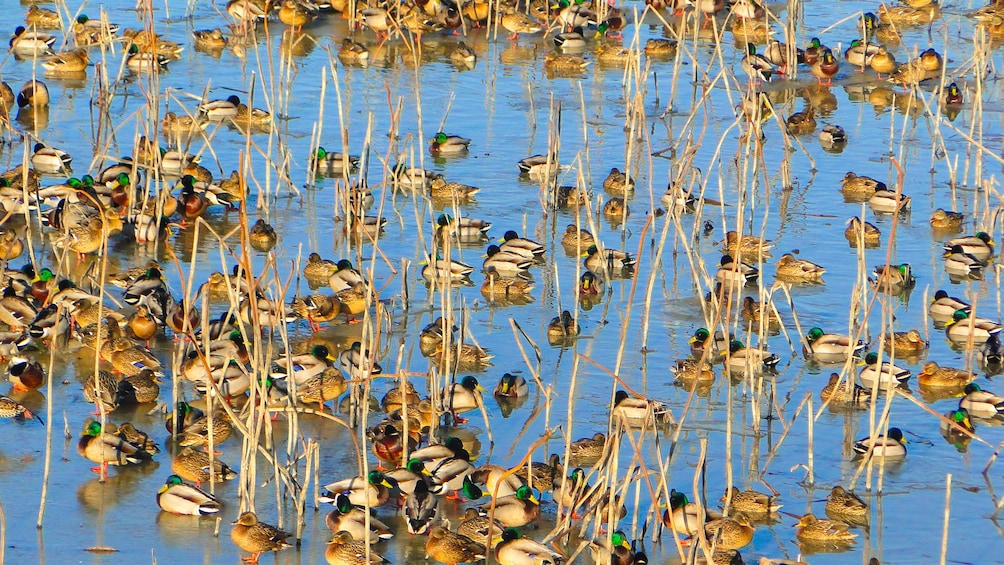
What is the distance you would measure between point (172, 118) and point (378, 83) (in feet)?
14.0

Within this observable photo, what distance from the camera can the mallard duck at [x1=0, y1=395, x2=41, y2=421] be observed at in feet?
39.3

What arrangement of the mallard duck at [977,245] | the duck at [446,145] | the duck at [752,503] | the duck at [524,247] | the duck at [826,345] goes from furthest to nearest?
the duck at [446,145]
the mallard duck at [977,245]
the duck at [524,247]
the duck at [826,345]
the duck at [752,503]

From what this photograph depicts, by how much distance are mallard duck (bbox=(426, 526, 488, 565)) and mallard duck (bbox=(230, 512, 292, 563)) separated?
3.27ft

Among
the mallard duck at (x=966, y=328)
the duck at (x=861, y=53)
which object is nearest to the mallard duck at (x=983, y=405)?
the mallard duck at (x=966, y=328)

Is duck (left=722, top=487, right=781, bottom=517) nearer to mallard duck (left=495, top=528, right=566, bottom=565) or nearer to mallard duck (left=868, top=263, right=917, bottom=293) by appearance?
mallard duck (left=495, top=528, right=566, bottom=565)

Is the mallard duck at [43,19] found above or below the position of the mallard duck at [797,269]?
above

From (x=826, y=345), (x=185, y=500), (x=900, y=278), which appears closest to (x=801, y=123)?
(x=900, y=278)

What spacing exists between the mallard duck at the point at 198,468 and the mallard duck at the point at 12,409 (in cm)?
166

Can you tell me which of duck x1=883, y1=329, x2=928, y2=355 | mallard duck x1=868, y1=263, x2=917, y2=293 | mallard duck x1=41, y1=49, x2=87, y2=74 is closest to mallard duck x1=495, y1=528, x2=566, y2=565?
duck x1=883, y1=329, x2=928, y2=355

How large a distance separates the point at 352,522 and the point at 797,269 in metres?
7.24

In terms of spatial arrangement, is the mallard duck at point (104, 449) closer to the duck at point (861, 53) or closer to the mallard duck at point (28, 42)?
the mallard duck at point (28, 42)

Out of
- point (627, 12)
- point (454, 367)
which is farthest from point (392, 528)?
point (627, 12)

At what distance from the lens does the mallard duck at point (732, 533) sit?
33.0 feet

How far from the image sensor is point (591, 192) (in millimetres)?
17188
